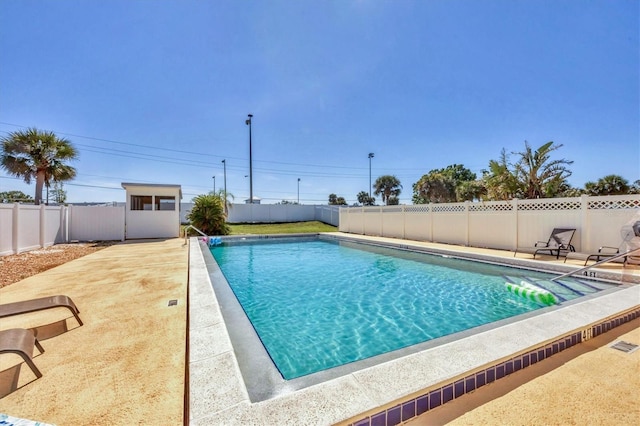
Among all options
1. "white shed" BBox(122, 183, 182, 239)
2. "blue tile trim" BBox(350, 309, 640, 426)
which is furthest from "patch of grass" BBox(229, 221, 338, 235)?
"blue tile trim" BBox(350, 309, 640, 426)

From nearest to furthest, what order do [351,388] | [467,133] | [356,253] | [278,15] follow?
[351,388]
[278,15]
[356,253]
[467,133]

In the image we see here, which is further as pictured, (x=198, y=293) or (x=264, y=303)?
(x=264, y=303)

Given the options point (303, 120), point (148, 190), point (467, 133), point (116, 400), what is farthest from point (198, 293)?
point (467, 133)

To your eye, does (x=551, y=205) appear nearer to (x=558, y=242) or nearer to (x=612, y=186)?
(x=558, y=242)

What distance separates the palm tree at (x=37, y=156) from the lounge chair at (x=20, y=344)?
15.9 m

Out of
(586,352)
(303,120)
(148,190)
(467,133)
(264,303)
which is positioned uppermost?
(303,120)

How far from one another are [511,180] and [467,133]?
580 cm

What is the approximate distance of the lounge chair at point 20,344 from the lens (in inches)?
77.3

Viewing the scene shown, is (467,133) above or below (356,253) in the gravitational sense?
above

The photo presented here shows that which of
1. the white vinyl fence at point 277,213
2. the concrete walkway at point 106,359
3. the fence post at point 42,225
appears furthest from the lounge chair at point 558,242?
the white vinyl fence at point 277,213

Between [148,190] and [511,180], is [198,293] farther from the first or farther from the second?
[511,180]

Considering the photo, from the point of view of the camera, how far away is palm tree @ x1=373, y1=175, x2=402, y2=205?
130 ft

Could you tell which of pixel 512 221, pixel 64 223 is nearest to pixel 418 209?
pixel 512 221

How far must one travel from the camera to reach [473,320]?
13.6 feet
